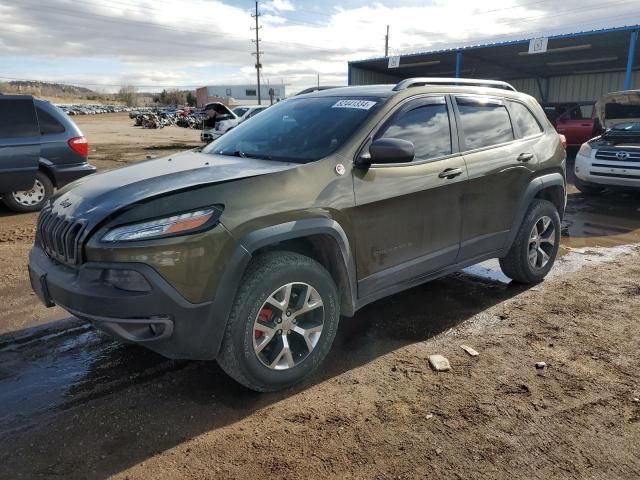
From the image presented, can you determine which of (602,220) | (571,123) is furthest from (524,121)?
(571,123)

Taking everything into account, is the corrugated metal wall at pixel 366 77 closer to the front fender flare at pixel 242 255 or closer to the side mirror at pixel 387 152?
the side mirror at pixel 387 152

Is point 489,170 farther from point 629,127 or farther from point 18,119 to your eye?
point 629,127

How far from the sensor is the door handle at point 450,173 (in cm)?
391

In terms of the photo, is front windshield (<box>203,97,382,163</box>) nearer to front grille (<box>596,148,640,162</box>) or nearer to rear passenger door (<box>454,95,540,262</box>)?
rear passenger door (<box>454,95,540,262</box>)

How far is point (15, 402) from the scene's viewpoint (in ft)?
10.1

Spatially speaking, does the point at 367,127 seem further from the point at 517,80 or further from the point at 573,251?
the point at 517,80

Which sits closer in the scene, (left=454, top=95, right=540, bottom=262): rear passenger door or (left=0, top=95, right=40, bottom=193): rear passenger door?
(left=454, top=95, right=540, bottom=262): rear passenger door

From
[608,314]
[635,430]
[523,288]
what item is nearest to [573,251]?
[523,288]

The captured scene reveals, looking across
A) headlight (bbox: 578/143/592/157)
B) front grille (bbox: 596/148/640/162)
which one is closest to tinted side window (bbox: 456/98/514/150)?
front grille (bbox: 596/148/640/162)

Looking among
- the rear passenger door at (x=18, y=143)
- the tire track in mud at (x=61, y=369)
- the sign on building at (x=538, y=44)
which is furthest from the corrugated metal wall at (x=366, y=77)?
the tire track in mud at (x=61, y=369)

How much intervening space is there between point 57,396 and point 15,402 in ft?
0.72

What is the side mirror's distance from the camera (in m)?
3.32

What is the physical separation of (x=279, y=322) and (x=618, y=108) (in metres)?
10.9

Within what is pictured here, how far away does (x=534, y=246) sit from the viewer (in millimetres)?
5004
